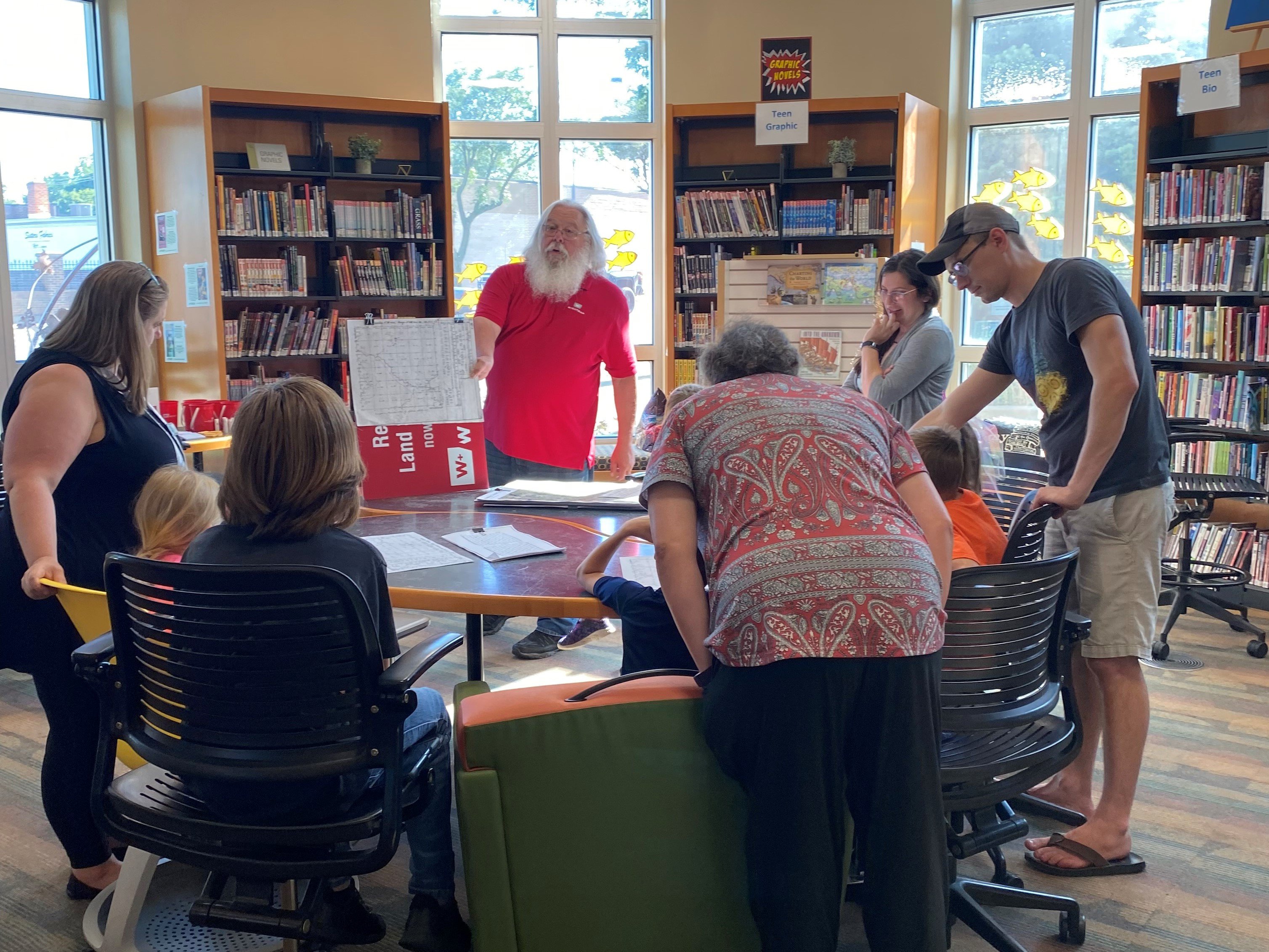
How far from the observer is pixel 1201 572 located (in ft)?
16.0

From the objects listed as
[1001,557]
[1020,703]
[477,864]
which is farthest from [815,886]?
[1001,557]

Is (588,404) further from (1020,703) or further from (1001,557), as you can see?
(1020,703)


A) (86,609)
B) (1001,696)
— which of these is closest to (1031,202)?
(1001,696)

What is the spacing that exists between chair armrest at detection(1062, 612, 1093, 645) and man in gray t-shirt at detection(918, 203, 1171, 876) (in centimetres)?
34

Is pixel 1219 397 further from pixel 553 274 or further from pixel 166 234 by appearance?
pixel 166 234

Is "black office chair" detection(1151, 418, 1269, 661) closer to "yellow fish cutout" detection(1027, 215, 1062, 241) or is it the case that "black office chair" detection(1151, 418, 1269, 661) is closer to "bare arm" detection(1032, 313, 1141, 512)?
"yellow fish cutout" detection(1027, 215, 1062, 241)

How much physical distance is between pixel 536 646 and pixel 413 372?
54.3 inches

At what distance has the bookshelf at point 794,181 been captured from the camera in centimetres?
598

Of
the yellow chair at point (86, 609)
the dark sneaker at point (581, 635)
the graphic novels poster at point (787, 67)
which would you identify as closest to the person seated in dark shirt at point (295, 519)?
the yellow chair at point (86, 609)

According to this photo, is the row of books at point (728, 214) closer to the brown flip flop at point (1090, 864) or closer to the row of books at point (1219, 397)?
the row of books at point (1219, 397)

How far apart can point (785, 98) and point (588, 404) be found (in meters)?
2.88

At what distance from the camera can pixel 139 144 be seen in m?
5.99

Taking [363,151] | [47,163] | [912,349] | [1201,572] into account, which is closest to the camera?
[912,349]

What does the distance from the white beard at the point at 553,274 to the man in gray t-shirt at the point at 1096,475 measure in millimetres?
1487
